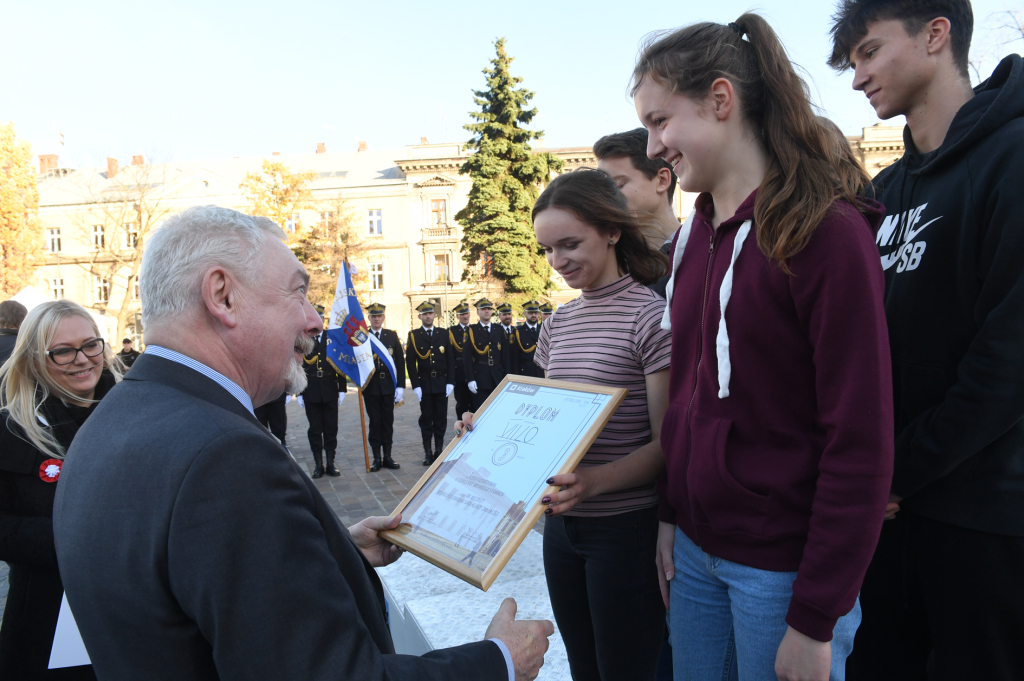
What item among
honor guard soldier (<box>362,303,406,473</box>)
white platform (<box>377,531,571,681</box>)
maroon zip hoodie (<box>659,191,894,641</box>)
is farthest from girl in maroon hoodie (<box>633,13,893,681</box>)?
honor guard soldier (<box>362,303,406,473</box>)

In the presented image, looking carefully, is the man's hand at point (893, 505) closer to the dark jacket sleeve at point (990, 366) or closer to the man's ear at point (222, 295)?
the dark jacket sleeve at point (990, 366)

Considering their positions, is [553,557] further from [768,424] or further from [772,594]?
[768,424]

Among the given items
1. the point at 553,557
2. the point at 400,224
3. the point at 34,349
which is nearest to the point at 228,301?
the point at 553,557

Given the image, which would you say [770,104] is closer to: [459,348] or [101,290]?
[459,348]

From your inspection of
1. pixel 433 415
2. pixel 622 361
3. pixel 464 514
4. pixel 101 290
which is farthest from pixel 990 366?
pixel 101 290

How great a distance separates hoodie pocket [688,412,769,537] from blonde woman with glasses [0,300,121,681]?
2262mm

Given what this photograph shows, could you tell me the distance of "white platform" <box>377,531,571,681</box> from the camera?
9.70 feet

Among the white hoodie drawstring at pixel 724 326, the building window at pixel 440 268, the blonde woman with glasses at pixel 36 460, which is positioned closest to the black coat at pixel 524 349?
the blonde woman with glasses at pixel 36 460

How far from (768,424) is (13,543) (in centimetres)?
262

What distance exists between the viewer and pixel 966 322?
158cm

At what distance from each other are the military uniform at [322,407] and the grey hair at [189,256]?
25.6 feet

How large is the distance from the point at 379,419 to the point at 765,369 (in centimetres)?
865

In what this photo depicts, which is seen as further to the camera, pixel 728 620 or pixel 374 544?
pixel 374 544

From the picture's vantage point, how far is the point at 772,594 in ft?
4.50
